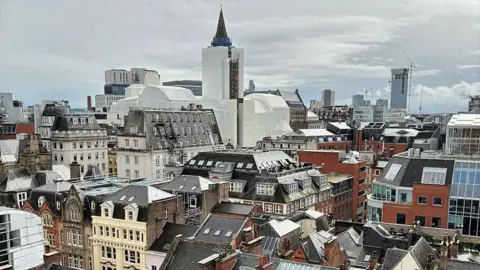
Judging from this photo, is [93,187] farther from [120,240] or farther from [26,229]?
[26,229]

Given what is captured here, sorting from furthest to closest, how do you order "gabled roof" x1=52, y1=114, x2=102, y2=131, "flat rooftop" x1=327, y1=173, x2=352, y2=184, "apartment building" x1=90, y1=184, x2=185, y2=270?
"gabled roof" x1=52, y1=114, x2=102, y2=131 → "flat rooftop" x1=327, y1=173, x2=352, y2=184 → "apartment building" x1=90, y1=184, x2=185, y2=270

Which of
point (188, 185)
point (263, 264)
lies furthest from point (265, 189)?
point (263, 264)

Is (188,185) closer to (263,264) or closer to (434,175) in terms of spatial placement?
(434,175)

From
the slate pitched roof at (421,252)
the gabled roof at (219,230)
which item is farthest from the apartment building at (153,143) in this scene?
the slate pitched roof at (421,252)

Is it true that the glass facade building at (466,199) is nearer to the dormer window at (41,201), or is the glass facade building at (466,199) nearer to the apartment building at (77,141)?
the dormer window at (41,201)

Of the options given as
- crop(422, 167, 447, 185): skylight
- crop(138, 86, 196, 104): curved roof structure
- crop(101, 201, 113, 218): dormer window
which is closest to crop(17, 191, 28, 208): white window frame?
crop(101, 201, 113, 218): dormer window

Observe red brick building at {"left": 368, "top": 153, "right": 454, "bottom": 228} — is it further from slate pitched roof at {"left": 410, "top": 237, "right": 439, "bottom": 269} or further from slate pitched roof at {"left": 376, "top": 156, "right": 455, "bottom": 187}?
slate pitched roof at {"left": 410, "top": 237, "right": 439, "bottom": 269}
